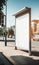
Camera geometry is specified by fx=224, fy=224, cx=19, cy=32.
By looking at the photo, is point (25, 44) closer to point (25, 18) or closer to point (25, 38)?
point (25, 38)

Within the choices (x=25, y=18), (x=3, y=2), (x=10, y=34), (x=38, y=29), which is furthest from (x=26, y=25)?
(x=10, y=34)

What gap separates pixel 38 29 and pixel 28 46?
29128 millimetres

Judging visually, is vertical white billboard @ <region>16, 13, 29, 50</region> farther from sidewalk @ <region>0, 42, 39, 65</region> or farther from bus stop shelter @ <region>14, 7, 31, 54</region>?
sidewalk @ <region>0, 42, 39, 65</region>

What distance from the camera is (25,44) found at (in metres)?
14.6

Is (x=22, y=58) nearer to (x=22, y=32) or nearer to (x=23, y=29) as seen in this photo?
(x=23, y=29)

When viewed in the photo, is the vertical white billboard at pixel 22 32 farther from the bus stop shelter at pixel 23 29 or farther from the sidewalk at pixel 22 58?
the sidewalk at pixel 22 58

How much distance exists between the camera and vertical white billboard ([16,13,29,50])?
14.3 meters

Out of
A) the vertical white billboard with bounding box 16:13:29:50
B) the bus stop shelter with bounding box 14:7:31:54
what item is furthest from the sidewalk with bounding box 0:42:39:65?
the vertical white billboard with bounding box 16:13:29:50

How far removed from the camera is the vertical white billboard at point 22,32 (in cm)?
1431

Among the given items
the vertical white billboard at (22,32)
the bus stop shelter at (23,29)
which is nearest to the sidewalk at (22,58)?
the bus stop shelter at (23,29)

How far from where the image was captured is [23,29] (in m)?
15.2

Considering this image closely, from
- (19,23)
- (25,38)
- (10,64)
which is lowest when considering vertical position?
(10,64)

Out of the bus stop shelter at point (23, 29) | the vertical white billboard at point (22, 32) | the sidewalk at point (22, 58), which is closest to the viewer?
the sidewalk at point (22, 58)

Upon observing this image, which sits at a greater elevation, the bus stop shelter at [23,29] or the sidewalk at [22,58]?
the bus stop shelter at [23,29]
